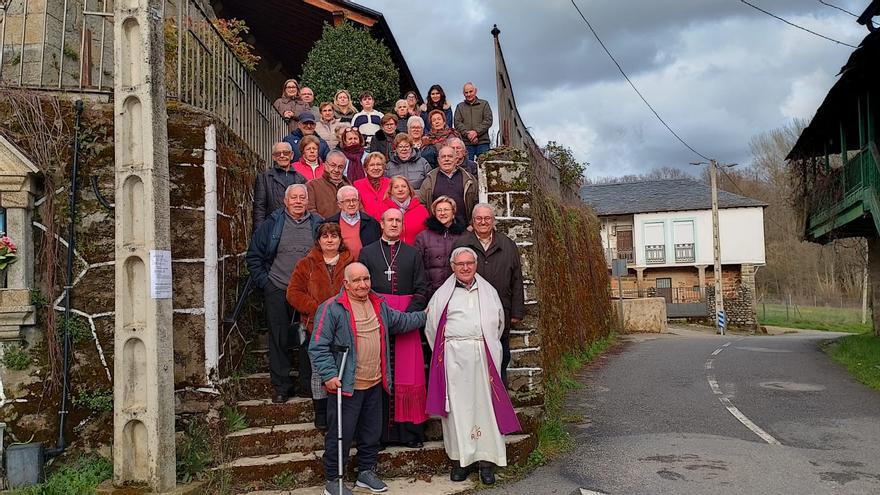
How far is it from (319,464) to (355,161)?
341 centimetres

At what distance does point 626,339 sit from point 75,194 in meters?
16.0

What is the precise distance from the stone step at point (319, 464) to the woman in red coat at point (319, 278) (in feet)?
1.11

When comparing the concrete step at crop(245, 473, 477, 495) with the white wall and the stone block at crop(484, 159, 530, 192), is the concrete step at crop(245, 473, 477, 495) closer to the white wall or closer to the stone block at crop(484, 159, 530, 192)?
the stone block at crop(484, 159, 530, 192)

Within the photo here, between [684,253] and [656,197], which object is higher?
[656,197]

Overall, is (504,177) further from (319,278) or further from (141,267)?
(141,267)

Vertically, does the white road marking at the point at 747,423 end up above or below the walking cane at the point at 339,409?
below

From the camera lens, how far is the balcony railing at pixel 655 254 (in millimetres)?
37594

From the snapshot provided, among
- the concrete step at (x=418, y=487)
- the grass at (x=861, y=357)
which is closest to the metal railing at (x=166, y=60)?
the concrete step at (x=418, y=487)

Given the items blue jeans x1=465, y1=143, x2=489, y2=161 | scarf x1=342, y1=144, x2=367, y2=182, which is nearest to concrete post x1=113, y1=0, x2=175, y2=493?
scarf x1=342, y1=144, x2=367, y2=182

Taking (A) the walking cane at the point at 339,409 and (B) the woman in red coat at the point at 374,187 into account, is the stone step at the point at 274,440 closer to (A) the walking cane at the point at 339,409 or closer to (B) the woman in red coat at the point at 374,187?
(A) the walking cane at the point at 339,409

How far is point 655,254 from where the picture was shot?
37.8 meters

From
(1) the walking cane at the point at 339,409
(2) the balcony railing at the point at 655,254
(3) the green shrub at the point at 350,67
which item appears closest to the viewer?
(1) the walking cane at the point at 339,409

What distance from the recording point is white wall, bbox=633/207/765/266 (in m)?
35.4

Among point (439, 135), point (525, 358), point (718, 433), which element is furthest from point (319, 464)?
point (439, 135)
